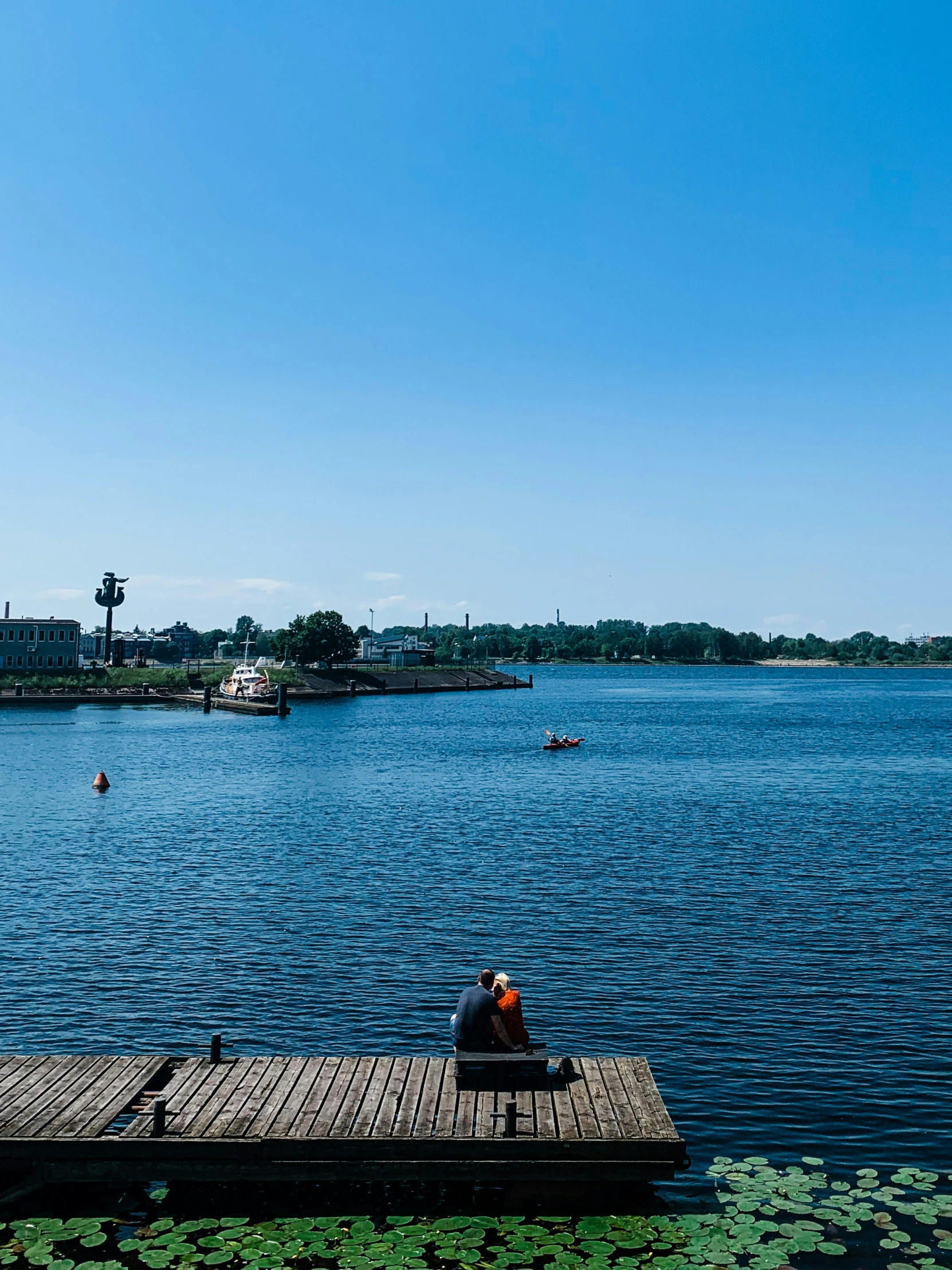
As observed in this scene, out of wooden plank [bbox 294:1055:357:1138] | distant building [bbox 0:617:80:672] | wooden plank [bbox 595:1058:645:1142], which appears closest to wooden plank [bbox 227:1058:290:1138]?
wooden plank [bbox 294:1055:357:1138]

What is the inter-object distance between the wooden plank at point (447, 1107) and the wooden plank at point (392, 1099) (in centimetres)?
69

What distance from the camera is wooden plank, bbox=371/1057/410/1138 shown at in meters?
17.5

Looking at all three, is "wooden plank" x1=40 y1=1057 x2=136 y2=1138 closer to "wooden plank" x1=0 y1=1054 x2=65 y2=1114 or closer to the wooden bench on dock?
the wooden bench on dock

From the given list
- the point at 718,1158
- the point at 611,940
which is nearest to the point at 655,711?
the point at 611,940

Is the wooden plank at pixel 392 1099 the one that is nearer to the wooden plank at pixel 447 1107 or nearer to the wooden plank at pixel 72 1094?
the wooden plank at pixel 447 1107

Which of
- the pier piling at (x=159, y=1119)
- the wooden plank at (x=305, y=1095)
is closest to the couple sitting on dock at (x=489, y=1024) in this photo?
the wooden plank at (x=305, y=1095)

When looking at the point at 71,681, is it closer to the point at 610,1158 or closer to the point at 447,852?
the point at 447,852

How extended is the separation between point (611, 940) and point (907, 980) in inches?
352

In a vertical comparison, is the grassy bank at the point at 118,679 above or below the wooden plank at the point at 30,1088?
above

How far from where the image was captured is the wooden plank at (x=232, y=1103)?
693 inches

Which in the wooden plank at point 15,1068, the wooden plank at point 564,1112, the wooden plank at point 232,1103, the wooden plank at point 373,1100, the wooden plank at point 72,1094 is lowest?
the wooden plank at point 15,1068

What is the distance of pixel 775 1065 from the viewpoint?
968 inches

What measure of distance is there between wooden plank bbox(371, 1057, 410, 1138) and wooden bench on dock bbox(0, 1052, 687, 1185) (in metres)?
0.03

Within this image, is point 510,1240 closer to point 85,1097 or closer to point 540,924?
point 85,1097
